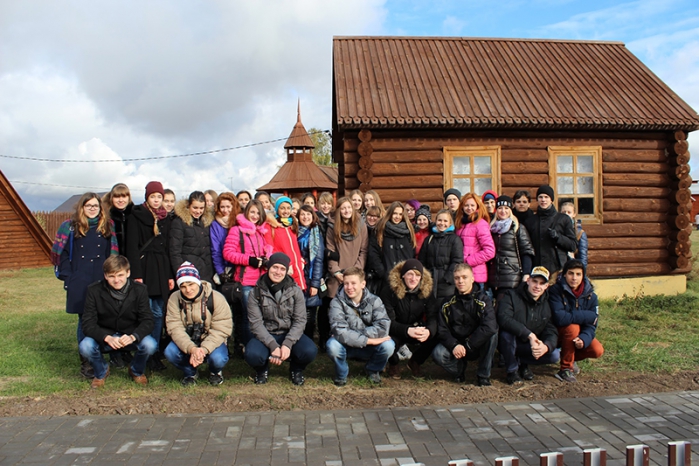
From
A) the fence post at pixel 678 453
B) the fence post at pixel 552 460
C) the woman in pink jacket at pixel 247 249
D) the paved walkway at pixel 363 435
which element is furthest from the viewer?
the woman in pink jacket at pixel 247 249

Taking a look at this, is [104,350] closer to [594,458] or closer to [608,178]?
[594,458]

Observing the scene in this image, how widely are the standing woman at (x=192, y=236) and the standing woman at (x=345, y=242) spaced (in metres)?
1.35

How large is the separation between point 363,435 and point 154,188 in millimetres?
3475

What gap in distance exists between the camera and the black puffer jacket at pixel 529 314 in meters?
5.30

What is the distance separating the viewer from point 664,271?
1088 centimetres

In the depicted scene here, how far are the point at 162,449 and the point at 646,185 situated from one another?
10349 mm

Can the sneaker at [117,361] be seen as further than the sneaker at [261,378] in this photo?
Yes

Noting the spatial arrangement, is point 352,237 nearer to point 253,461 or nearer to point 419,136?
point 253,461

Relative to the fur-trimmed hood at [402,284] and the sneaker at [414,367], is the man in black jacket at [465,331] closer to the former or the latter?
the fur-trimmed hood at [402,284]

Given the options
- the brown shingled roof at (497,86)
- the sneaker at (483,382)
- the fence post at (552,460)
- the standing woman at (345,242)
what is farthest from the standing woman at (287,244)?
the fence post at (552,460)

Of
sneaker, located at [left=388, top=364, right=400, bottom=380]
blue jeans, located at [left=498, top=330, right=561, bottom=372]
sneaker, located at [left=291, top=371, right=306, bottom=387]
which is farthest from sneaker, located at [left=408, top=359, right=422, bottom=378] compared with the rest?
sneaker, located at [left=291, top=371, right=306, bottom=387]

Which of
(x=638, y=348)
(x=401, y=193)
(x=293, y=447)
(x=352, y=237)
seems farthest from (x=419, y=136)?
(x=293, y=447)

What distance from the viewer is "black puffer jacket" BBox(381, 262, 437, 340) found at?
5473mm

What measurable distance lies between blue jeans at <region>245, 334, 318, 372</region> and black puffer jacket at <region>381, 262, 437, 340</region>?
0.83 m
